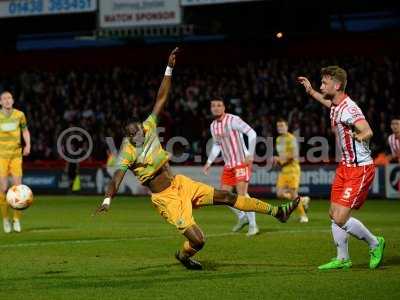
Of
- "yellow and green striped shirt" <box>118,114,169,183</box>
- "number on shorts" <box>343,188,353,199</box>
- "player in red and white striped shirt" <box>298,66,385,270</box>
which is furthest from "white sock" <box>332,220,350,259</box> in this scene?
"yellow and green striped shirt" <box>118,114,169,183</box>

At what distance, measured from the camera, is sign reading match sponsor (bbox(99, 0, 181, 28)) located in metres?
31.7

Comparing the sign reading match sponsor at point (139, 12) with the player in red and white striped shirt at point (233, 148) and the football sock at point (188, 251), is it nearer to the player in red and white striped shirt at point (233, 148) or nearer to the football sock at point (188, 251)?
the player in red and white striped shirt at point (233, 148)

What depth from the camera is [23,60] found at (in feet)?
140

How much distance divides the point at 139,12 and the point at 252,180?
7.60m

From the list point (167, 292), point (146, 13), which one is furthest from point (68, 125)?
point (167, 292)

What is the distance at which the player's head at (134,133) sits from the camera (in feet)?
37.3

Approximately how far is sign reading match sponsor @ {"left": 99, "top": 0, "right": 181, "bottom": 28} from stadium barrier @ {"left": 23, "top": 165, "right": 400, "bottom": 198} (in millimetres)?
5346

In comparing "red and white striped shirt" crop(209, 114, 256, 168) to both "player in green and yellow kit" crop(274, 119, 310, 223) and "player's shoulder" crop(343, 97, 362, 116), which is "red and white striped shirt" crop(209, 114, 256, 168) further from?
"player's shoulder" crop(343, 97, 362, 116)

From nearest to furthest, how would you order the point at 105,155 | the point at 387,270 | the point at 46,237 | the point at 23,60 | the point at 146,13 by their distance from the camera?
the point at 387,270 < the point at 46,237 < the point at 146,13 < the point at 105,155 < the point at 23,60

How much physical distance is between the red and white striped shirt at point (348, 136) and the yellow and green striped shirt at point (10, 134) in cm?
826

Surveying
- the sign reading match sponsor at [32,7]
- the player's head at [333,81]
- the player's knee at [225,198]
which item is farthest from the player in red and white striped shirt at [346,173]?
the sign reading match sponsor at [32,7]

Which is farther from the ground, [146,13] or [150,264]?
[146,13]

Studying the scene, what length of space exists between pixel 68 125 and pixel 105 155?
317 centimetres

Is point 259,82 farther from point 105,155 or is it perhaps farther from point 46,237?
point 46,237
